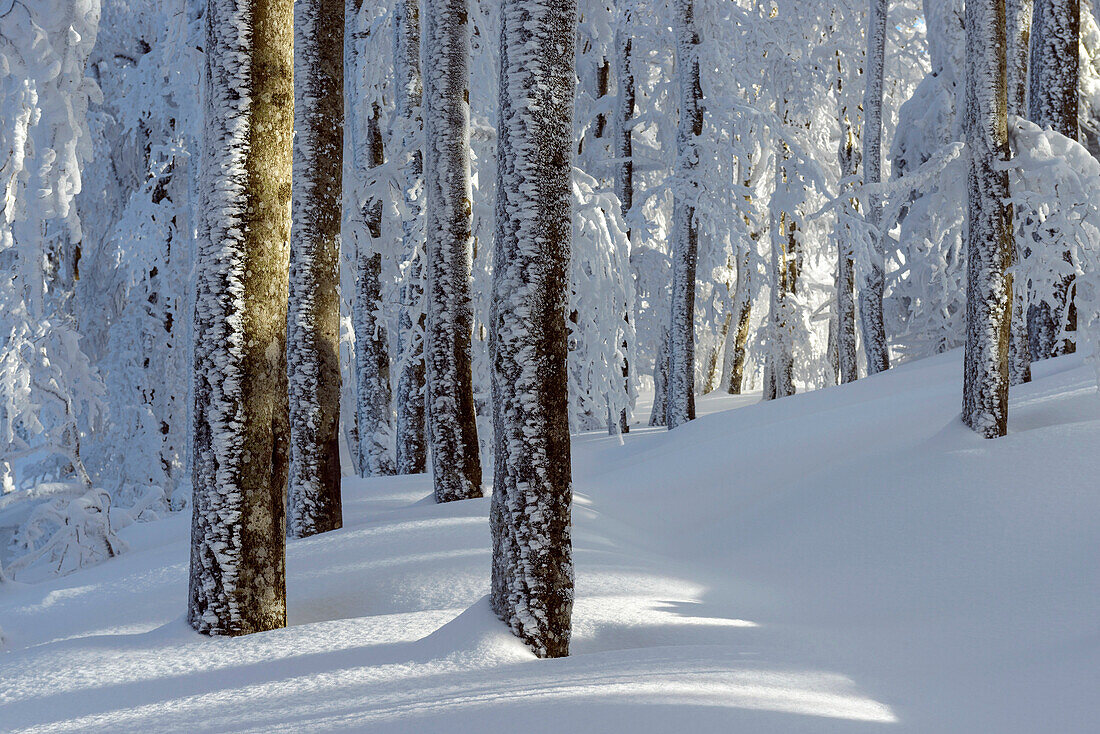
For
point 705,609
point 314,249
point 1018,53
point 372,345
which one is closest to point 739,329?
point 372,345

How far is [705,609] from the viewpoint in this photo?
5512mm

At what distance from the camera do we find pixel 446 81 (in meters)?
8.41

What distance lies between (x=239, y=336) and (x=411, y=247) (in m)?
5.88

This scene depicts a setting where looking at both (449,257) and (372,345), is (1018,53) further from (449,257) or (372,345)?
(372,345)

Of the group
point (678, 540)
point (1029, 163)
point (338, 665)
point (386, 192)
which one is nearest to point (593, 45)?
point (386, 192)

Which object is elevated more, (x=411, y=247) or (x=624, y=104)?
(x=624, y=104)

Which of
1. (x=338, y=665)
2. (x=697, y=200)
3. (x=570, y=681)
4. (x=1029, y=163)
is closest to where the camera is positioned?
(x=570, y=681)

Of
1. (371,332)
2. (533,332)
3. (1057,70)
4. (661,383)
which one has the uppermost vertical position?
(1057,70)

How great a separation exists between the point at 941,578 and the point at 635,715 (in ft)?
12.1

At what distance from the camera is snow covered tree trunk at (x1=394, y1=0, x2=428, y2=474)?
10.0 m

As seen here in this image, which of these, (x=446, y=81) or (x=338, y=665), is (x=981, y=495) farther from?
(x=446, y=81)

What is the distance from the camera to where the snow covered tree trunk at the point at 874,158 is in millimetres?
15178

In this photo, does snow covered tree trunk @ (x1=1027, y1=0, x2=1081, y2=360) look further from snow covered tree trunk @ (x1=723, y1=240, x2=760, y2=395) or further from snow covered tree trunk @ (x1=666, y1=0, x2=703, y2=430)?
snow covered tree trunk @ (x1=723, y1=240, x2=760, y2=395)

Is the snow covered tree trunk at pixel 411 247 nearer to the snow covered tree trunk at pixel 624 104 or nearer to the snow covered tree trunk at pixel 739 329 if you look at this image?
the snow covered tree trunk at pixel 624 104
